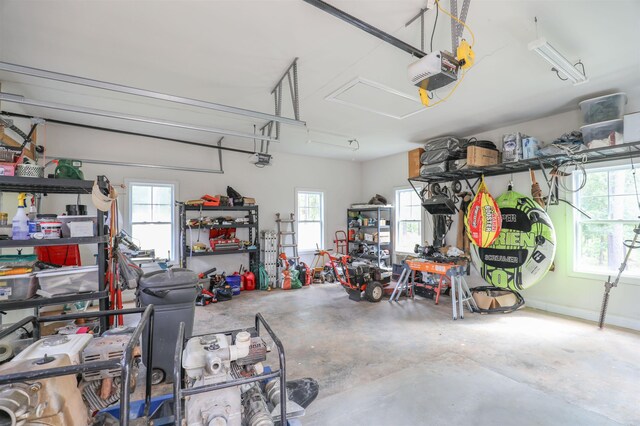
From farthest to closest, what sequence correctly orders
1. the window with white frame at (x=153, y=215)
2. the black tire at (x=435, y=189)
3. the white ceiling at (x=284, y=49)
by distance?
the black tire at (x=435, y=189) < the window with white frame at (x=153, y=215) < the white ceiling at (x=284, y=49)

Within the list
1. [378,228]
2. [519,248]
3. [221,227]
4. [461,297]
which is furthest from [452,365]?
[221,227]

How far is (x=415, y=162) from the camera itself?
19.4ft

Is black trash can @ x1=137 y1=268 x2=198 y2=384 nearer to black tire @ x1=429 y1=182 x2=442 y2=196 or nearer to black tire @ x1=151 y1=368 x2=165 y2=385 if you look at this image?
black tire @ x1=151 y1=368 x2=165 y2=385

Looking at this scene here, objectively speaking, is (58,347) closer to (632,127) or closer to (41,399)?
(41,399)

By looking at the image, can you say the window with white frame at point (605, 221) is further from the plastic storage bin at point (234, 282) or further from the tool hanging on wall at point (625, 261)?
the plastic storage bin at point (234, 282)

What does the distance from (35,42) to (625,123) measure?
6260mm

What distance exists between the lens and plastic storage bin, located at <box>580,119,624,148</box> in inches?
139

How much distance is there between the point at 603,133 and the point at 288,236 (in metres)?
5.90

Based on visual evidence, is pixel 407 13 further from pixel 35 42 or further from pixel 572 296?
pixel 572 296

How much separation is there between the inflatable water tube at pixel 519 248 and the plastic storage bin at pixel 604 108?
137 centimetres

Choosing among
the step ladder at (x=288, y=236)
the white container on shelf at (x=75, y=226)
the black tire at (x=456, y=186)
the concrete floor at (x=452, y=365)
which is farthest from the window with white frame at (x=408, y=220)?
the white container on shelf at (x=75, y=226)

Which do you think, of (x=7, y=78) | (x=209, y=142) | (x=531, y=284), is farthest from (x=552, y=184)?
(x=7, y=78)

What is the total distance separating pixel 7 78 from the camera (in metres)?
3.27

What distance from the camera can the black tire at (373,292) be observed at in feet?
17.1
